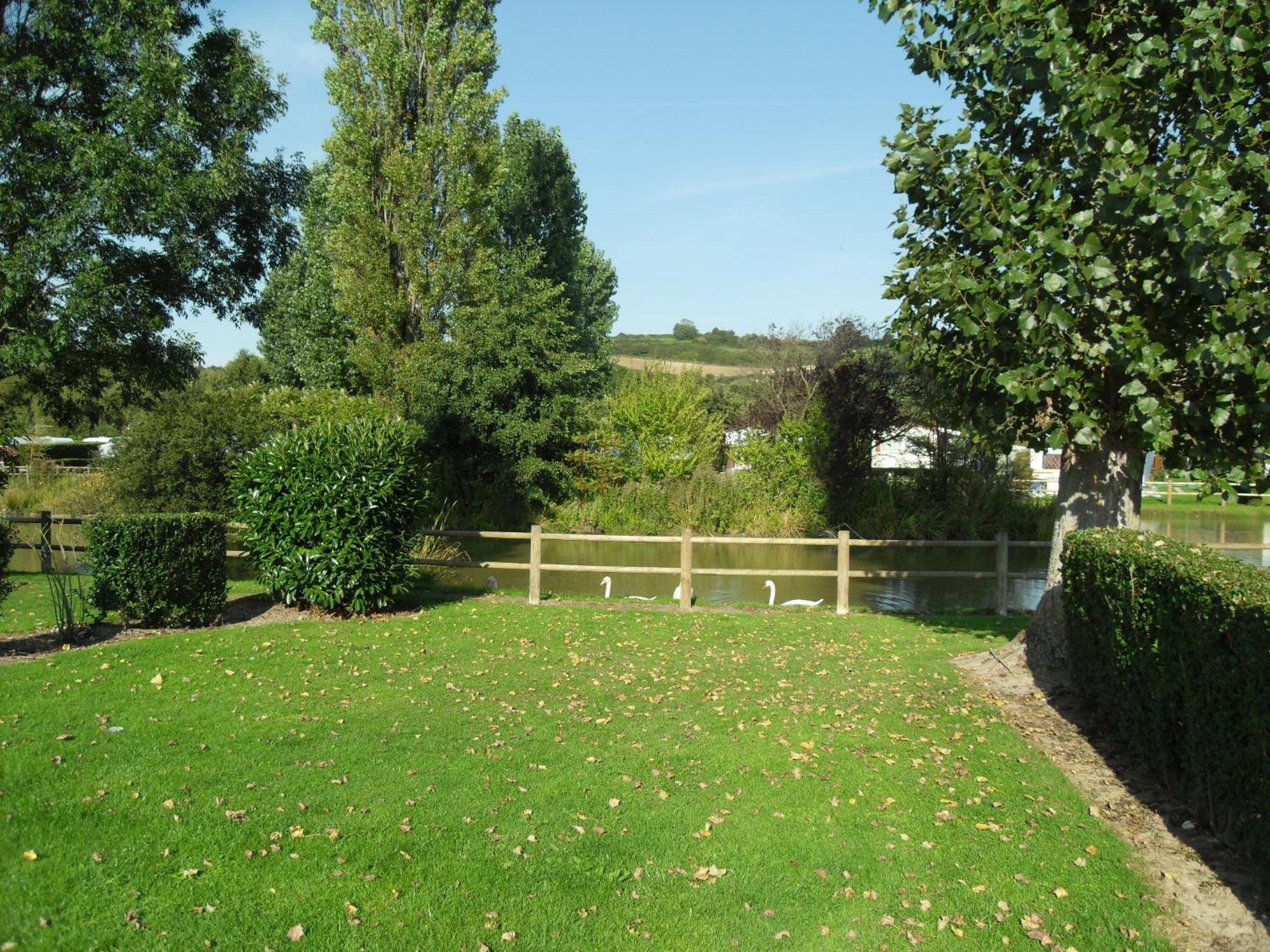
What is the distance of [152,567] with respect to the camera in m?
9.88

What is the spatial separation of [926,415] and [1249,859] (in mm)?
20814

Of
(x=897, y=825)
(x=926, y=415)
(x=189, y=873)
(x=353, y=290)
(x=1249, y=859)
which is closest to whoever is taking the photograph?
(x=189, y=873)

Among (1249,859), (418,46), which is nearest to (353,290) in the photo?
(418,46)

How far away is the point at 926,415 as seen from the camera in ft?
81.4

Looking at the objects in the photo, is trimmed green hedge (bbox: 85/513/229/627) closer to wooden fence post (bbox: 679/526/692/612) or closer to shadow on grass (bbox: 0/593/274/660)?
shadow on grass (bbox: 0/593/274/660)

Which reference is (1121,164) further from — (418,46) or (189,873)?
(418,46)

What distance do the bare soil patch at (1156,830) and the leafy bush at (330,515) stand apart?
6.66m

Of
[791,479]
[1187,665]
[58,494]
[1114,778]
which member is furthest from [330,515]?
[58,494]

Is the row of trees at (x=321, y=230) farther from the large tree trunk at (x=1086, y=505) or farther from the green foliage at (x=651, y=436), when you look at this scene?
the large tree trunk at (x=1086, y=505)

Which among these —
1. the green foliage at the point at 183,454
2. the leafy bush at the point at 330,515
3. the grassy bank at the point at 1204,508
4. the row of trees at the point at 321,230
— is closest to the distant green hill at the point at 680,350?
the grassy bank at the point at 1204,508

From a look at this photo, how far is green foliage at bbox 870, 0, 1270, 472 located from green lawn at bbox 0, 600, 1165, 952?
107 inches

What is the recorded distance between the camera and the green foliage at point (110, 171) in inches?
460

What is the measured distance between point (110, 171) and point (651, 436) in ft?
54.7

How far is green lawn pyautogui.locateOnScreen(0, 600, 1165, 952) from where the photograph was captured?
4070mm
